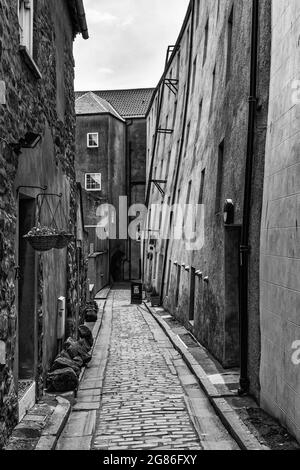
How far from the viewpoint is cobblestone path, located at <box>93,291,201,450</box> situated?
6527mm

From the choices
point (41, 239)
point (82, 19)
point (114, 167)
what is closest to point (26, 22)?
point (41, 239)

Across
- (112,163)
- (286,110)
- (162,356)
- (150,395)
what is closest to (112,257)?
(112,163)

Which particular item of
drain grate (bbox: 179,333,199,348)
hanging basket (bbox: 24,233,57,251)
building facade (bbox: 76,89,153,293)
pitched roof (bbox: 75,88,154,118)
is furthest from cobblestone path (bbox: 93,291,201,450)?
pitched roof (bbox: 75,88,154,118)

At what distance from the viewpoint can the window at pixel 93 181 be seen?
3922 centimetres

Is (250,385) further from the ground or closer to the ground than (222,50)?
closer to the ground

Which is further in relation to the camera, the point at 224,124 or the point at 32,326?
the point at 224,124

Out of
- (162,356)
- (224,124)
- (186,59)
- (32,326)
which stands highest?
(186,59)

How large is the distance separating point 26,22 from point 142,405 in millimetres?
5917

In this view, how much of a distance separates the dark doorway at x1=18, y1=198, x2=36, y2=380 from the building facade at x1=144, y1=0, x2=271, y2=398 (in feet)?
10.6

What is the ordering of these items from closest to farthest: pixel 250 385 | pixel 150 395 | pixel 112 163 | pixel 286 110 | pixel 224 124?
pixel 286 110 → pixel 250 385 → pixel 150 395 → pixel 224 124 → pixel 112 163

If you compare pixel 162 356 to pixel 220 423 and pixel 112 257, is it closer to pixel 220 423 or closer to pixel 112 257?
pixel 220 423

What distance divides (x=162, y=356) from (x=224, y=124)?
541 cm

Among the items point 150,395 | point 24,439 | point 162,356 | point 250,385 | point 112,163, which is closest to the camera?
point 24,439

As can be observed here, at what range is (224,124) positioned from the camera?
11.3 m
